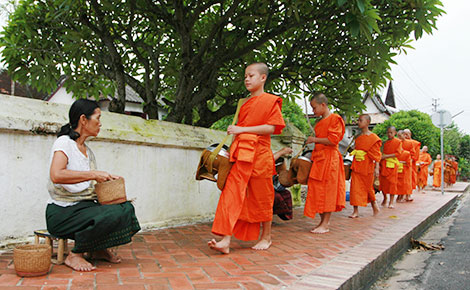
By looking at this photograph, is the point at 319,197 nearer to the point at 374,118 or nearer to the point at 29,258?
the point at 29,258

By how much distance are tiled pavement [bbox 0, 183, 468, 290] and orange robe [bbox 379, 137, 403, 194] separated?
11.7 ft

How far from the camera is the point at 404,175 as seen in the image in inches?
391

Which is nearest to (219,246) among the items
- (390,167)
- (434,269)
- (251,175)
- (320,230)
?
(251,175)

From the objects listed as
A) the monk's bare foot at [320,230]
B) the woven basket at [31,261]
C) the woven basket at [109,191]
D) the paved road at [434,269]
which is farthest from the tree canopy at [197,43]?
the woven basket at [31,261]

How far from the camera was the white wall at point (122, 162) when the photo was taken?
145 inches

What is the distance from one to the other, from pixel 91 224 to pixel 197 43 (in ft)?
15.8

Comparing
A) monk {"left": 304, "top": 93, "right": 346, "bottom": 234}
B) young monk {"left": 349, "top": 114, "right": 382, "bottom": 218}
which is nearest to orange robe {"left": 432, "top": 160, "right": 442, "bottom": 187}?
young monk {"left": 349, "top": 114, "right": 382, "bottom": 218}

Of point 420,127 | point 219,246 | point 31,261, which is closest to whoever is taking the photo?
point 31,261

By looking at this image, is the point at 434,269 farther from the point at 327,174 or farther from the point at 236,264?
the point at 236,264

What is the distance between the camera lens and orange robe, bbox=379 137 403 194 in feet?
28.2

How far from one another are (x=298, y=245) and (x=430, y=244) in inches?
88.1

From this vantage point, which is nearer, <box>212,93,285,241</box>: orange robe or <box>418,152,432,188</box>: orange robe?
<box>212,93,285,241</box>: orange robe

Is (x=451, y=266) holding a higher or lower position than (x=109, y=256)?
lower

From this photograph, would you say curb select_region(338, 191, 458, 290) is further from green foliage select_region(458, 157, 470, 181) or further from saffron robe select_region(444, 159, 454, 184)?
green foliage select_region(458, 157, 470, 181)
